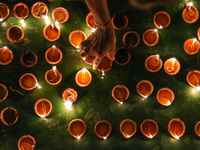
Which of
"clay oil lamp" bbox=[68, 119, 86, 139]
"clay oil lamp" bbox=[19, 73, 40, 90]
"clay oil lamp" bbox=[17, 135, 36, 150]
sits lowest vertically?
"clay oil lamp" bbox=[17, 135, 36, 150]

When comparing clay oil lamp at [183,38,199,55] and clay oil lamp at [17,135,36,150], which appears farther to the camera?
clay oil lamp at [183,38,199,55]

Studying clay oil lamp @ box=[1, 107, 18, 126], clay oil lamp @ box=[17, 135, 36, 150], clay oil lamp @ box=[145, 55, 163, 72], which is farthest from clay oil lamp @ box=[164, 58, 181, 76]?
clay oil lamp @ box=[1, 107, 18, 126]

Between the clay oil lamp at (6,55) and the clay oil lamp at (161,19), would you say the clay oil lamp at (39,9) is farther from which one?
the clay oil lamp at (161,19)

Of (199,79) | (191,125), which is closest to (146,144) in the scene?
(191,125)

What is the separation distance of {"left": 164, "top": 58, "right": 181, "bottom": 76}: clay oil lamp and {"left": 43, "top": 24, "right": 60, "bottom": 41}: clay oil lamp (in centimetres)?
178

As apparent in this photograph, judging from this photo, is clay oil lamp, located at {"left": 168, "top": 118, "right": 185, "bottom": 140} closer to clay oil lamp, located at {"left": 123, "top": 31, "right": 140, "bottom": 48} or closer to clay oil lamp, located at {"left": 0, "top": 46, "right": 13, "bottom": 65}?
clay oil lamp, located at {"left": 123, "top": 31, "right": 140, "bottom": 48}

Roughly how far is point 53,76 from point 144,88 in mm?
1425

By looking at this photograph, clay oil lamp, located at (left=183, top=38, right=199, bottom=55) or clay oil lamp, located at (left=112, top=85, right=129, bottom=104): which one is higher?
clay oil lamp, located at (left=183, top=38, right=199, bottom=55)

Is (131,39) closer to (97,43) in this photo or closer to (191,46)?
(97,43)

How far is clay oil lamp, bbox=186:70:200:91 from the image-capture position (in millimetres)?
2592

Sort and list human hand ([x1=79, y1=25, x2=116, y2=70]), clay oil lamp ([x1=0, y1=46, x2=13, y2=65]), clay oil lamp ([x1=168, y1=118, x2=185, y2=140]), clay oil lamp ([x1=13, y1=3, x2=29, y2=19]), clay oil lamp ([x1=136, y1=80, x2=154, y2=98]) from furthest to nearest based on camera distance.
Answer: clay oil lamp ([x1=13, y1=3, x2=29, y2=19])
clay oil lamp ([x1=0, y1=46, x2=13, y2=65])
clay oil lamp ([x1=136, y1=80, x2=154, y2=98])
clay oil lamp ([x1=168, y1=118, x2=185, y2=140])
human hand ([x1=79, y1=25, x2=116, y2=70])

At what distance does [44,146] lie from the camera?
2523mm

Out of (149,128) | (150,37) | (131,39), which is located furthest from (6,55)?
(149,128)

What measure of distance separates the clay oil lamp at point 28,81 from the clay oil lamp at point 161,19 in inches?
84.2
